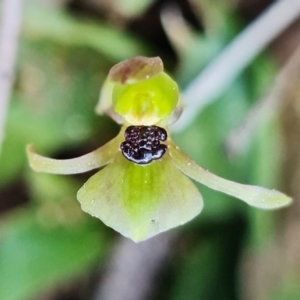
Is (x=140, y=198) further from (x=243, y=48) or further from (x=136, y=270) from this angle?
(x=136, y=270)

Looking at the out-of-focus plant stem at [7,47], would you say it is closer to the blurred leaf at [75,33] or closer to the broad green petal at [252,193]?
the blurred leaf at [75,33]

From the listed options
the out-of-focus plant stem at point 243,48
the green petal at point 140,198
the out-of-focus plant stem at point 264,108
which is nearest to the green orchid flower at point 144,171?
the green petal at point 140,198

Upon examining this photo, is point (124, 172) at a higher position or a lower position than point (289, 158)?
higher

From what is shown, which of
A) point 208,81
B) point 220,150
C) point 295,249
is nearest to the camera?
point 208,81

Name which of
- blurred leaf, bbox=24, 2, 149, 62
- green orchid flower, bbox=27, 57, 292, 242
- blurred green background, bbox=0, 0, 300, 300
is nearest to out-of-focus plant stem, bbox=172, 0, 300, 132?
blurred green background, bbox=0, 0, 300, 300

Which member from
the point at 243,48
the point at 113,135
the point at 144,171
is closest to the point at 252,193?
the point at 144,171

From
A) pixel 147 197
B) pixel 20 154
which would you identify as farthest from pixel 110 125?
pixel 147 197

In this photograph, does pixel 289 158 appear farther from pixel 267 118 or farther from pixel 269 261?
pixel 269 261
